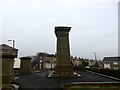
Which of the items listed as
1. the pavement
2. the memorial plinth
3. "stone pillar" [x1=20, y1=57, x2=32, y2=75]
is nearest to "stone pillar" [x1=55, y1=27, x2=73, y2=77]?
the memorial plinth

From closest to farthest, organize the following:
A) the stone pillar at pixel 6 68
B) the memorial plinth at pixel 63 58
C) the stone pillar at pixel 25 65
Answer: the stone pillar at pixel 6 68, the memorial plinth at pixel 63 58, the stone pillar at pixel 25 65

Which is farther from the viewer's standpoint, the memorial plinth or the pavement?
the memorial plinth

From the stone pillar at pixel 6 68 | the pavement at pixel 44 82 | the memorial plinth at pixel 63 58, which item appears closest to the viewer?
the stone pillar at pixel 6 68

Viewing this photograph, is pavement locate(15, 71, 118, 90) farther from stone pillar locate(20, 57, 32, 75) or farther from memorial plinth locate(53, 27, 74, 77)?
stone pillar locate(20, 57, 32, 75)

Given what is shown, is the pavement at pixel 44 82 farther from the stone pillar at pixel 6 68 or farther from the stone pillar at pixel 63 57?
the stone pillar at pixel 63 57

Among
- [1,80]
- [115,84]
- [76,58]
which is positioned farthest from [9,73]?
[76,58]

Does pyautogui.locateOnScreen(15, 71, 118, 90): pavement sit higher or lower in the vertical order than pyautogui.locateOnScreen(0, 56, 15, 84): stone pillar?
lower

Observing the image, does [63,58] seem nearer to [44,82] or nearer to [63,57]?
[63,57]

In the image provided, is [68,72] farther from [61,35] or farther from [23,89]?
[23,89]

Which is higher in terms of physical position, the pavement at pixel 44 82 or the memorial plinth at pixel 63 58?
the memorial plinth at pixel 63 58

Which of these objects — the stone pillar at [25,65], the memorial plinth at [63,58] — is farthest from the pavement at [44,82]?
the stone pillar at [25,65]

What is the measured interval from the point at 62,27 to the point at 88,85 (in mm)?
14019

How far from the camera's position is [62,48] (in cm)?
2581

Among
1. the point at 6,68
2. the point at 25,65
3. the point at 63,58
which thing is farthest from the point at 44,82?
the point at 25,65
